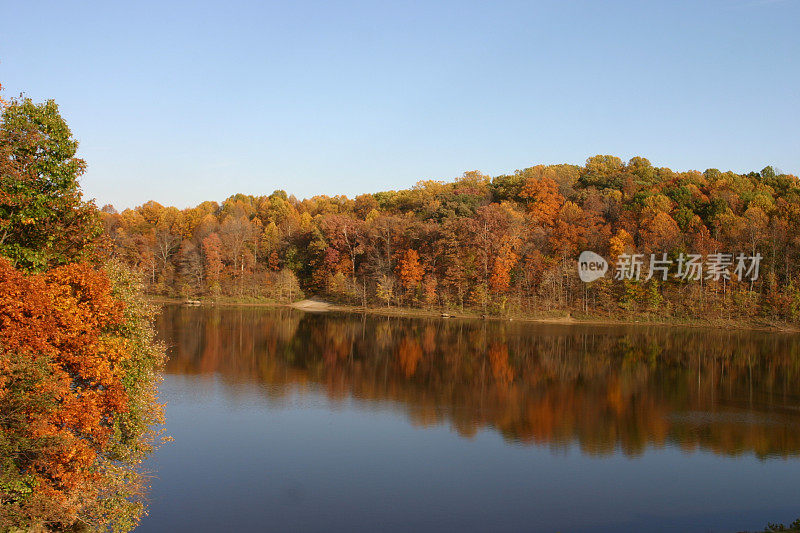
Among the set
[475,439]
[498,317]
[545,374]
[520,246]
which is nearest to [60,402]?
[475,439]

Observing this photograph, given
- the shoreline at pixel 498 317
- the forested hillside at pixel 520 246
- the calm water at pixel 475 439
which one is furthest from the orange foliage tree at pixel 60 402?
the forested hillside at pixel 520 246

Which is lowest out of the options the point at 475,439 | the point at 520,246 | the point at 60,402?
the point at 475,439

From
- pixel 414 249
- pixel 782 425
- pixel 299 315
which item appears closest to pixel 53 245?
pixel 782 425

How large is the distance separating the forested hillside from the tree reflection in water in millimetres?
4856

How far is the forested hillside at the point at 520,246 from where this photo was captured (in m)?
43.7

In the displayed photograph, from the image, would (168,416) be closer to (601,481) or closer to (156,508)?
(156,508)

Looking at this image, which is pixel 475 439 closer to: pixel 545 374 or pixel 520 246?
pixel 545 374

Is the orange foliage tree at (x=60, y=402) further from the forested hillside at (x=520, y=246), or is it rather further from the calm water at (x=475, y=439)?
the forested hillside at (x=520, y=246)

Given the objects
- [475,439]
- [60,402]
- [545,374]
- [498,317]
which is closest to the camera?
[60,402]

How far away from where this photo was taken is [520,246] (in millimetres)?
49188

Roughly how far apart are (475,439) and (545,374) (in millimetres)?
10283

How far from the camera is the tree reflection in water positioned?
1780 centimetres

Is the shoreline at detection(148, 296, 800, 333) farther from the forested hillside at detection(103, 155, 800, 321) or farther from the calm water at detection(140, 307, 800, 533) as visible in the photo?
the calm water at detection(140, 307, 800, 533)

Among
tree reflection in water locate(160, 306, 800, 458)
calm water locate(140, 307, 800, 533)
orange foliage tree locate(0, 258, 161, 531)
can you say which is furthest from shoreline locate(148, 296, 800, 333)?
orange foliage tree locate(0, 258, 161, 531)
